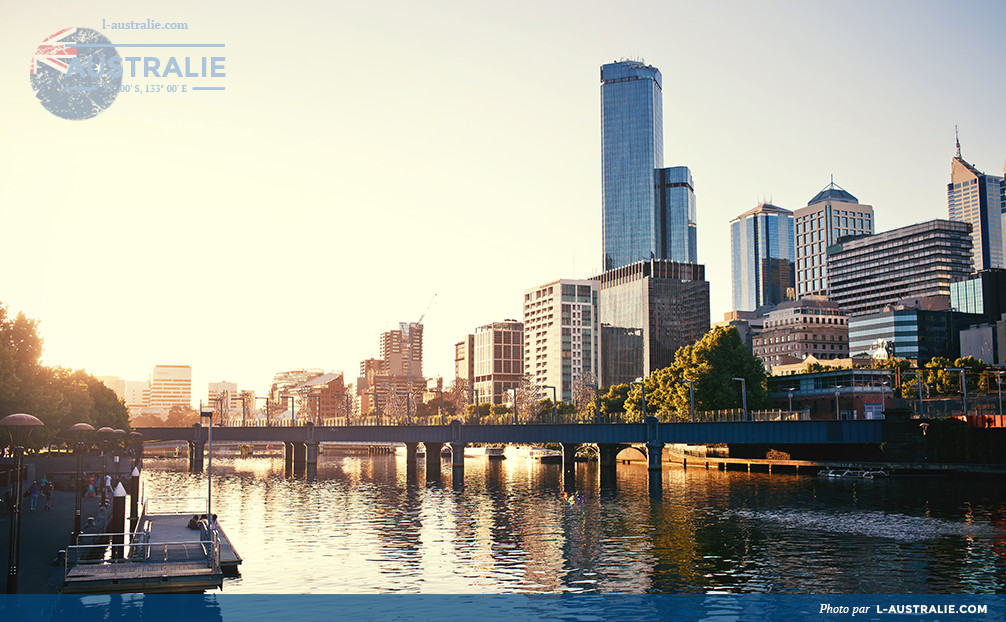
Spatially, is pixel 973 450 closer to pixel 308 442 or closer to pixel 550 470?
pixel 550 470

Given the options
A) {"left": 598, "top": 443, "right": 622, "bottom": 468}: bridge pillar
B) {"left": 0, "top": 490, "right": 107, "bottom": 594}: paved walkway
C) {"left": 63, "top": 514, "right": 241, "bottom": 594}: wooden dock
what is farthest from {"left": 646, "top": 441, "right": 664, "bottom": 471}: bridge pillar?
{"left": 63, "top": 514, "right": 241, "bottom": 594}: wooden dock

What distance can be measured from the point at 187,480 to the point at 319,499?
56777 mm

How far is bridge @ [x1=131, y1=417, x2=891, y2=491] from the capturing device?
129500 mm

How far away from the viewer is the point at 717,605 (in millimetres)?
49250

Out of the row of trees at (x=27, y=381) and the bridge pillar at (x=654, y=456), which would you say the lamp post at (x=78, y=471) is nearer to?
the row of trees at (x=27, y=381)

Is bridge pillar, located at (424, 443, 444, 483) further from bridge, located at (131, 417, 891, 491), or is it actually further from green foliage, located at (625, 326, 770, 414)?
green foliage, located at (625, 326, 770, 414)

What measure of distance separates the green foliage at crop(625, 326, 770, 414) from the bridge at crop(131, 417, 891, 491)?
478 inches

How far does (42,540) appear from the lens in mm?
62531

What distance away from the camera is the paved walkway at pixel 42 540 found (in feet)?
160

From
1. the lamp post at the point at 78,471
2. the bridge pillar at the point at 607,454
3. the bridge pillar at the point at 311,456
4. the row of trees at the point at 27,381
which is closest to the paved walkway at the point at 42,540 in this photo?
the lamp post at the point at 78,471

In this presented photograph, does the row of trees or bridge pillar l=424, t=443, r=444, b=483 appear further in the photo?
bridge pillar l=424, t=443, r=444, b=483

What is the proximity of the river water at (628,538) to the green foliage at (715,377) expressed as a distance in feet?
103

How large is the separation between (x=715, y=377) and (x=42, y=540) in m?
125

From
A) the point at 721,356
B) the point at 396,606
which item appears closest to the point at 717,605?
the point at 396,606
